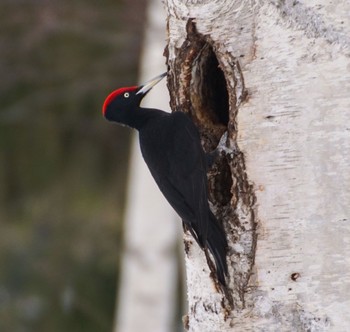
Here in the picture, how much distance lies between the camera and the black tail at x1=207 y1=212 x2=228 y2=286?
342 centimetres

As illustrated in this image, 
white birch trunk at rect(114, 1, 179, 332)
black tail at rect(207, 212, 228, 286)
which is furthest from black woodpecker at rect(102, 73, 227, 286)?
white birch trunk at rect(114, 1, 179, 332)

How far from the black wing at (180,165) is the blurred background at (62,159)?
537 cm

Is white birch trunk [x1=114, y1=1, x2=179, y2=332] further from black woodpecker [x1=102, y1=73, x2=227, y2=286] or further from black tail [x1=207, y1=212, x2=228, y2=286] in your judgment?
black tail [x1=207, y1=212, x2=228, y2=286]

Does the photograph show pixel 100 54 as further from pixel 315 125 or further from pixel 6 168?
pixel 315 125

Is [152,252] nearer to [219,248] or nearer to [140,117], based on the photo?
[140,117]

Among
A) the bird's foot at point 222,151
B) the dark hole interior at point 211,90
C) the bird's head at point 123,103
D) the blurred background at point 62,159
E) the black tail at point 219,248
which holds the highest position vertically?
the blurred background at point 62,159

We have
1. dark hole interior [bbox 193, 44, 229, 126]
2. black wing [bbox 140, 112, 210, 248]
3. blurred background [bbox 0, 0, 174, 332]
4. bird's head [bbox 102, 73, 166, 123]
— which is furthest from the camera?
blurred background [bbox 0, 0, 174, 332]

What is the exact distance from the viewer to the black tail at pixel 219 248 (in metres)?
3.42

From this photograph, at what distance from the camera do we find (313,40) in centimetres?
321

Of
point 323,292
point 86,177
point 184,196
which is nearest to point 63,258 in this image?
point 86,177

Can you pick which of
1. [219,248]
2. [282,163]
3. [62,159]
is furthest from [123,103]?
[62,159]

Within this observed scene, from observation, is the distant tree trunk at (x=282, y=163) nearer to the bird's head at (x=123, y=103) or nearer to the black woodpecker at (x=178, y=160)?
the black woodpecker at (x=178, y=160)

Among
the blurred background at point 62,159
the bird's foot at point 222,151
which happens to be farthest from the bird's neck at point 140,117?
the blurred background at point 62,159

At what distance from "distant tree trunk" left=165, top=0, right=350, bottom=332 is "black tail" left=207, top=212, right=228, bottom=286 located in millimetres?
24
